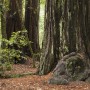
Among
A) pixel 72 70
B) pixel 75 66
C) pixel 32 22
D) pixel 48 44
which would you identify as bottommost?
pixel 72 70

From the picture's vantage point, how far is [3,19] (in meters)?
13.7

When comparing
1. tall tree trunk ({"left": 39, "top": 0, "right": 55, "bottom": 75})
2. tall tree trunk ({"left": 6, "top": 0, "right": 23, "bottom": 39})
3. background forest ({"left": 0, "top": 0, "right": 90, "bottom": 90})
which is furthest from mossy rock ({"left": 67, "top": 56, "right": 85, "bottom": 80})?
tall tree trunk ({"left": 6, "top": 0, "right": 23, "bottom": 39})

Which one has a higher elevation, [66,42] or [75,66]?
[66,42]

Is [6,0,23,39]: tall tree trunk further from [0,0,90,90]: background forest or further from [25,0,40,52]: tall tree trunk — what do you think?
[0,0,90,90]: background forest

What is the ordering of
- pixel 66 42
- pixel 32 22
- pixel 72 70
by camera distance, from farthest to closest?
pixel 32 22
pixel 66 42
pixel 72 70

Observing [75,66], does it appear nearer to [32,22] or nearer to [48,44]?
[48,44]

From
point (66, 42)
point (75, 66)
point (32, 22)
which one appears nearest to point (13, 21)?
point (32, 22)

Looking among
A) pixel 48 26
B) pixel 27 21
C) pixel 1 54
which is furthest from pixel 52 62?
pixel 27 21

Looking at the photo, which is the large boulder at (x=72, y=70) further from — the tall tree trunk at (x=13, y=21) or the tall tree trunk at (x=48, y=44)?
the tall tree trunk at (x=13, y=21)

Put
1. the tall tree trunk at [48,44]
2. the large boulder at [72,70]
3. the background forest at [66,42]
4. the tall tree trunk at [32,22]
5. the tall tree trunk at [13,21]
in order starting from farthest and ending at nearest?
the tall tree trunk at [32,22], the tall tree trunk at [13,21], the tall tree trunk at [48,44], the background forest at [66,42], the large boulder at [72,70]

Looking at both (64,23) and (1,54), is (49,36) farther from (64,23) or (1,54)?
(1,54)

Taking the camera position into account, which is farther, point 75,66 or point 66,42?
point 66,42

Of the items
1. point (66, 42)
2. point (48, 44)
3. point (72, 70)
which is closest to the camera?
point (72, 70)

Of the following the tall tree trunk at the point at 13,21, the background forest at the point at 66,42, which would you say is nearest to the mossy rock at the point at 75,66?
the background forest at the point at 66,42
